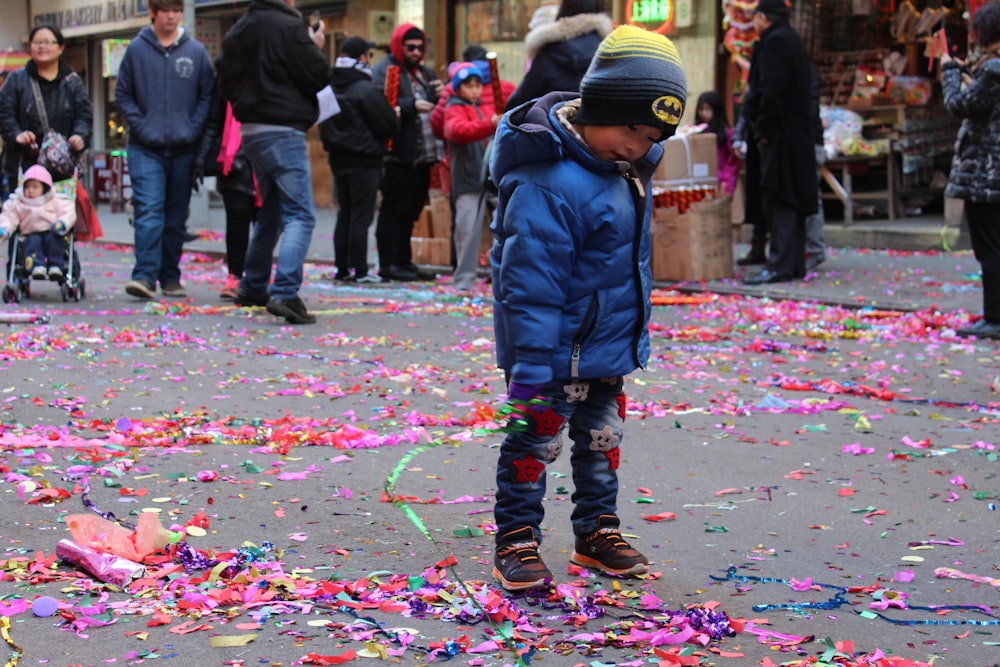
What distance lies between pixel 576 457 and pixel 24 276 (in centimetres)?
694

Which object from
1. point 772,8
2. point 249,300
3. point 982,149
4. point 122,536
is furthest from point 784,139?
point 122,536

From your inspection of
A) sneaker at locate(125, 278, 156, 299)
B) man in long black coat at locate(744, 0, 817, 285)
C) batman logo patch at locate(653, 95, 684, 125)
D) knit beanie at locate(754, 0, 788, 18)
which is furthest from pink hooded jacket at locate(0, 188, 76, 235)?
batman logo patch at locate(653, 95, 684, 125)

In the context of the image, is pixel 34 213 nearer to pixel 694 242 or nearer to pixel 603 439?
pixel 694 242

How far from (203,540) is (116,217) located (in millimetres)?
19761

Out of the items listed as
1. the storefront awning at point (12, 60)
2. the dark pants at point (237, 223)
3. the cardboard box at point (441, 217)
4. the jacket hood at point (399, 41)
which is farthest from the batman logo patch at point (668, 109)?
the storefront awning at point (12, 60)

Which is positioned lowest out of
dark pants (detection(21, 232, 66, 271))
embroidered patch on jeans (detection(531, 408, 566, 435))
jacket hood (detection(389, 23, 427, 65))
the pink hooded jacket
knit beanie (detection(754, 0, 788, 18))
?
embroidered patch on jeans (detection(531, 408, 566, 435))

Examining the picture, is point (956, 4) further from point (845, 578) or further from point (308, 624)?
point (308, 624)

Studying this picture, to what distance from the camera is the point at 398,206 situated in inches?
462

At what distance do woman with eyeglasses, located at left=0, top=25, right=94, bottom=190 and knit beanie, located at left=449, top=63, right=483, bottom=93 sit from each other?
280 cm

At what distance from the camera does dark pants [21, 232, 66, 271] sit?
9.62 meters

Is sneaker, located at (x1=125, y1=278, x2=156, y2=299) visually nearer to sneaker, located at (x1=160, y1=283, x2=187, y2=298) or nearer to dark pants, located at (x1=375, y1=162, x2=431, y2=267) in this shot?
sneaker, located at (x1=160, y1=283, x2=187, y2=298)

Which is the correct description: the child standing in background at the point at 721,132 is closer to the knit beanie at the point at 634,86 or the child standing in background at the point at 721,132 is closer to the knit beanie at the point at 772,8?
the knit beanie at the point at 772,8

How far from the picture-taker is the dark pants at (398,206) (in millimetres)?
11703

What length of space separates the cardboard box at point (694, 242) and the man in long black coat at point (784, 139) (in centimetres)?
36
